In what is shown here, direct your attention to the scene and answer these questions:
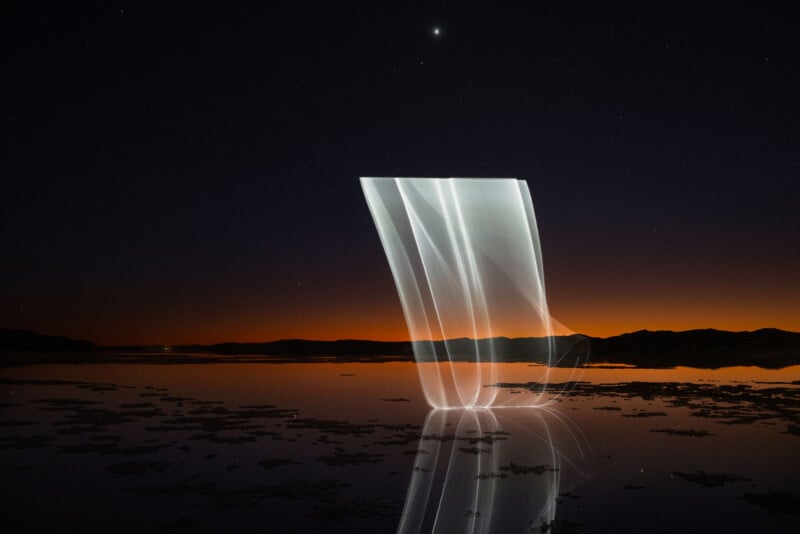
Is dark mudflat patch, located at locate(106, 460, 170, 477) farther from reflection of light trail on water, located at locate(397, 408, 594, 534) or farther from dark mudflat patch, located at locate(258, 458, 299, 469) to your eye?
reflection of light trail on water, located at locate(397, 408, 594, 534)

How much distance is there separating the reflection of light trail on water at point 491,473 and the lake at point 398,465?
0.04 metres

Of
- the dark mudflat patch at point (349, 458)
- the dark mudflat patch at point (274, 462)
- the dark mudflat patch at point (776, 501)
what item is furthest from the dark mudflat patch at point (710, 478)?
the dark mudflat patch at point (274, 462)

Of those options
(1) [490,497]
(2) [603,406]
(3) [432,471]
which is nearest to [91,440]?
(3) [432,471]

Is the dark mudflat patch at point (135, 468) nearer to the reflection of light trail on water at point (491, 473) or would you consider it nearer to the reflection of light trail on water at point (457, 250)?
the reflection of light trail on water at point (491, 473)

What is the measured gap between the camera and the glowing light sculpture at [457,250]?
702 inches

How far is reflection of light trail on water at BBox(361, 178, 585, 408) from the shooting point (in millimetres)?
17828

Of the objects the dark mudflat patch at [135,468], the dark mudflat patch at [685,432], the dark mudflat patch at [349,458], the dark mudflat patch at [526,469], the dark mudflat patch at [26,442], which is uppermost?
the dark mudflat patch at [685,432]

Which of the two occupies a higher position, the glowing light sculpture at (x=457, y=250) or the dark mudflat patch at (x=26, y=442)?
the glowing light sculpture at (x=457, y=250)

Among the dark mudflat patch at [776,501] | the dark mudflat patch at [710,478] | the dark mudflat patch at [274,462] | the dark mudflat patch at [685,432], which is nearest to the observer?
the dark mudflat patch at [776,501]

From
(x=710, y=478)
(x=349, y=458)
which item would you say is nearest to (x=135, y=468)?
(x=349, y=458)

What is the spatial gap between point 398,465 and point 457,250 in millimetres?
7235

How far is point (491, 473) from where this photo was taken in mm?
11469

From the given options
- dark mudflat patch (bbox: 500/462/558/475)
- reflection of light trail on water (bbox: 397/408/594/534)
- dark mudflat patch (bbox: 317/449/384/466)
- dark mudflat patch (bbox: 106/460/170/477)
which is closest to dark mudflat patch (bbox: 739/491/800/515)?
reflection of light trail on water (bbox: 397/408/594/534)

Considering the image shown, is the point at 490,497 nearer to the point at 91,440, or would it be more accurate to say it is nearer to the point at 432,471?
the point at 432,471
